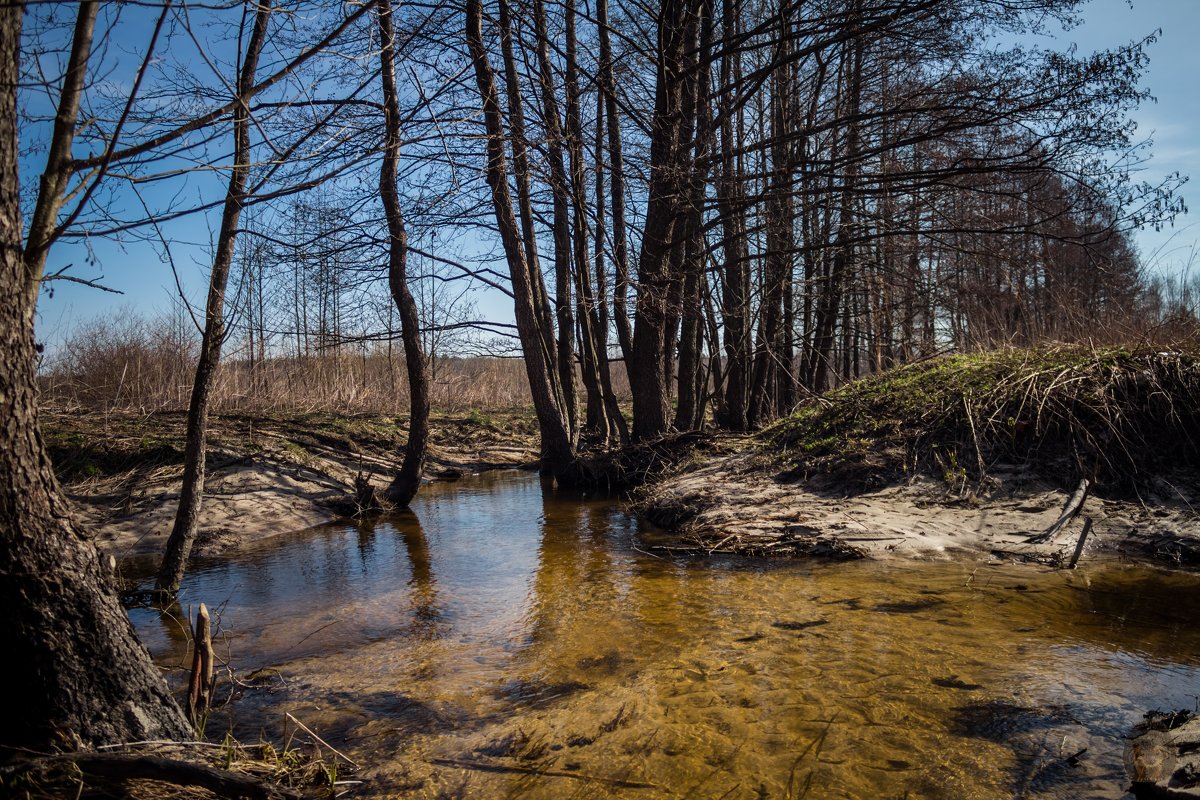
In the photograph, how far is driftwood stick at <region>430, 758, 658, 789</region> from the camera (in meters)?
2.58

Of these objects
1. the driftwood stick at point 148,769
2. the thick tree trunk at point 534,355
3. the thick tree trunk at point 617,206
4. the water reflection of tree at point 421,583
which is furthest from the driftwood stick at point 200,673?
the thick tree trunk at point 534,355

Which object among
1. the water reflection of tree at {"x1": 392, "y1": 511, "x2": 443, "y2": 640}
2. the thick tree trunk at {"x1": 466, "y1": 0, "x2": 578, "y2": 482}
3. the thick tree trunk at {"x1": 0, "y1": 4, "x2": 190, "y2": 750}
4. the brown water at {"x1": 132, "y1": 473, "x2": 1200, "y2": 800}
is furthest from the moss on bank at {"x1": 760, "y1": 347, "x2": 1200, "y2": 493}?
the thick tree trunk at {"x1": 0, "y1": 4, "x2": 190, "y2": 750}

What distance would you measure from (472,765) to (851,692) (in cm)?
169

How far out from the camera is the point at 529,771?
2.70 metres

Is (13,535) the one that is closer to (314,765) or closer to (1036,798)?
(314,765)

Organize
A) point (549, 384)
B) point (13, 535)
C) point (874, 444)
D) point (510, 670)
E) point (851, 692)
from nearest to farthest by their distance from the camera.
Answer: point (13, 535)
point (851, 692)
point (510, 670)
point (874, 444)
point (549, 384)

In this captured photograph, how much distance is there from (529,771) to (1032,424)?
5.44 m

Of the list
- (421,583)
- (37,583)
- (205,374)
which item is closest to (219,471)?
(205,374)

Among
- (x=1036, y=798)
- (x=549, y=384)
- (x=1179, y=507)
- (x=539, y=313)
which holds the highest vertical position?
(x=539, y=313)

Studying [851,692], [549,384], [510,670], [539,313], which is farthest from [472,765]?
[539,313]

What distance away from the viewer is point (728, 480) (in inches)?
294

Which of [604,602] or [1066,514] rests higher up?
[1066,514]

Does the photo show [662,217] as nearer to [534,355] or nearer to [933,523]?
[534,355]

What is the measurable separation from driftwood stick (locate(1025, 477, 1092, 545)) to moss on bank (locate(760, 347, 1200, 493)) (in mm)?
321
